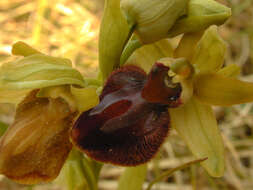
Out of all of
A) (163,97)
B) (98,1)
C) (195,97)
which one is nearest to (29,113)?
(163,97)

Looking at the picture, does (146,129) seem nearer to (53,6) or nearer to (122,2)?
(122,2)

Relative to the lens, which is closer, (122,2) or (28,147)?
(28,147)

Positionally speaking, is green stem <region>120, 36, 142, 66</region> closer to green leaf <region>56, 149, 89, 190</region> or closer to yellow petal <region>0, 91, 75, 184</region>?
yellow petal <region>0, 91, 75, 184</region>

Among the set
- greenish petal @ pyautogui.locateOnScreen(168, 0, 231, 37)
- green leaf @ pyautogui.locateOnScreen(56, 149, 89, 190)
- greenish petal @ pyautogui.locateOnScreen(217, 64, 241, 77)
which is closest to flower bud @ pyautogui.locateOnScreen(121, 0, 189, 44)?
greenish petal @ pyautogui.locateOnScreen(168, 0, 231, 37)

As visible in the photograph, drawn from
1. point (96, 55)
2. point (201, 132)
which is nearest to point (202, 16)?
point (201, 132)

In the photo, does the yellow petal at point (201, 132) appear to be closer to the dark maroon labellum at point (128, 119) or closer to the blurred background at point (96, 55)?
the dark maroon labellum at point (128, 119)

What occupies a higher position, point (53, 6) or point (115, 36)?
point (115, 36)
